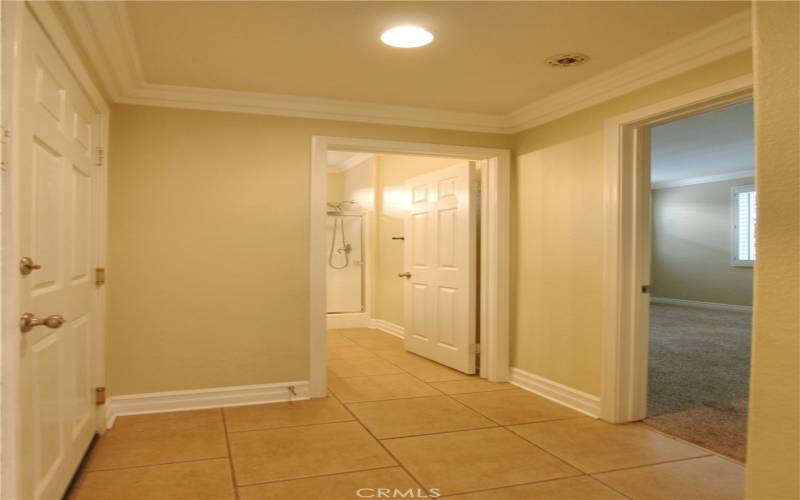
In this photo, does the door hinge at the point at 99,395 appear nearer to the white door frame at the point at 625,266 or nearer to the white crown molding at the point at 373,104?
the white crown molding at the point at 373,104

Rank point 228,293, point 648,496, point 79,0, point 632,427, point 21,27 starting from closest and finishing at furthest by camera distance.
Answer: point 21,27 < point 79,0 < point 648,496 < point 632,427 < point 228,293

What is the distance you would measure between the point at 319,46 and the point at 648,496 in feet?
8.56

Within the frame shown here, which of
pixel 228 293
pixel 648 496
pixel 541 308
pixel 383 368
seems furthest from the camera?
pixel 383 368

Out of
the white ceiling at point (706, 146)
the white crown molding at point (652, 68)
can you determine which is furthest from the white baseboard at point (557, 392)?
the white ceiling at point (706, 146)

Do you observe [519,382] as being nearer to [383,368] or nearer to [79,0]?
[383,368]

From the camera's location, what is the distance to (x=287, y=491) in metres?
2.35

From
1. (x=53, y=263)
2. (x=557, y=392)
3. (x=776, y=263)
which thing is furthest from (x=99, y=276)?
(x=776, y=263)

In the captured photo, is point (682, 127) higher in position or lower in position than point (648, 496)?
higher

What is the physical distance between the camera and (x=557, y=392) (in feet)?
12.2

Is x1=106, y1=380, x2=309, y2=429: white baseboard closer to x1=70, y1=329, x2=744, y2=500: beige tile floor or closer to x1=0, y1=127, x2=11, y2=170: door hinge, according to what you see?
x1=70, y1=329, x2=744, y2=500: beige tile floor

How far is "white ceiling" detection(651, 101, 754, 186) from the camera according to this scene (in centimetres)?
546

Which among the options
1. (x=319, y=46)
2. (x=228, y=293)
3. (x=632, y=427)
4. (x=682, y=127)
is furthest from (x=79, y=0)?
(x=682, y=127)

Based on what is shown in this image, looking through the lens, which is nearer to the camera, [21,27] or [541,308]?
[21,27]

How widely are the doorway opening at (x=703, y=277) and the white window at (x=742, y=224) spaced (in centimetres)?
1
